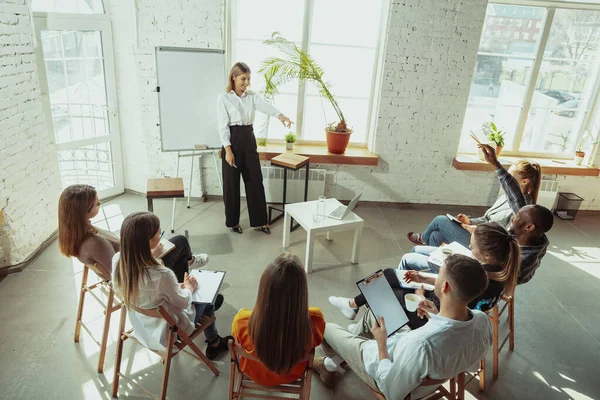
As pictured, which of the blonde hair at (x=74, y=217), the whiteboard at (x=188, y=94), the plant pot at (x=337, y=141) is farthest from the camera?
the plant pot at (x=337, y=141)

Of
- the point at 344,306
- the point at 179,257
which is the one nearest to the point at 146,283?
the point at 179,257

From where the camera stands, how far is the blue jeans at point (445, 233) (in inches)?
142

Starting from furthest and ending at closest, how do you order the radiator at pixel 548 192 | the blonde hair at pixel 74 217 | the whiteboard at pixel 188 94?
1. the radiator at pixel 548 192
2. the whiteboard at pixel 188 94
3. the blonde hair at pixel 74 217

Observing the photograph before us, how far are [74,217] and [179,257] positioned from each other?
803 mm

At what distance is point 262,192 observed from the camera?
4.57 m

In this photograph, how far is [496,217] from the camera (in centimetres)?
354

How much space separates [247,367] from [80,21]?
3848 mm

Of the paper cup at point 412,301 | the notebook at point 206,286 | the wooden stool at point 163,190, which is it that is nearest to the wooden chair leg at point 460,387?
the paper cup at point 412,301

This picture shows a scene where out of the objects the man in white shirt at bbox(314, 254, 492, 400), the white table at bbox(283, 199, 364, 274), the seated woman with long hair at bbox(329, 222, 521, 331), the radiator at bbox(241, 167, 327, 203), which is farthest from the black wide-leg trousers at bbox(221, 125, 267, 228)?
the man in white shirt at bbox(314, 254, 492, 400)

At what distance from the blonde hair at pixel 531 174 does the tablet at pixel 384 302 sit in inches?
60.2

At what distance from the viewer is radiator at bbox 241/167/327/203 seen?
523cm

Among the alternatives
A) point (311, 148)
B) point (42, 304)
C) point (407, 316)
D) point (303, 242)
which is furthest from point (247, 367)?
point (311, 148)

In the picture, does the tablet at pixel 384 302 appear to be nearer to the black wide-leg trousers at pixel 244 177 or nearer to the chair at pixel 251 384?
the chair at pixel 251 384

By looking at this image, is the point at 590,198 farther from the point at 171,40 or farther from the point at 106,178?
the point at 106,178
